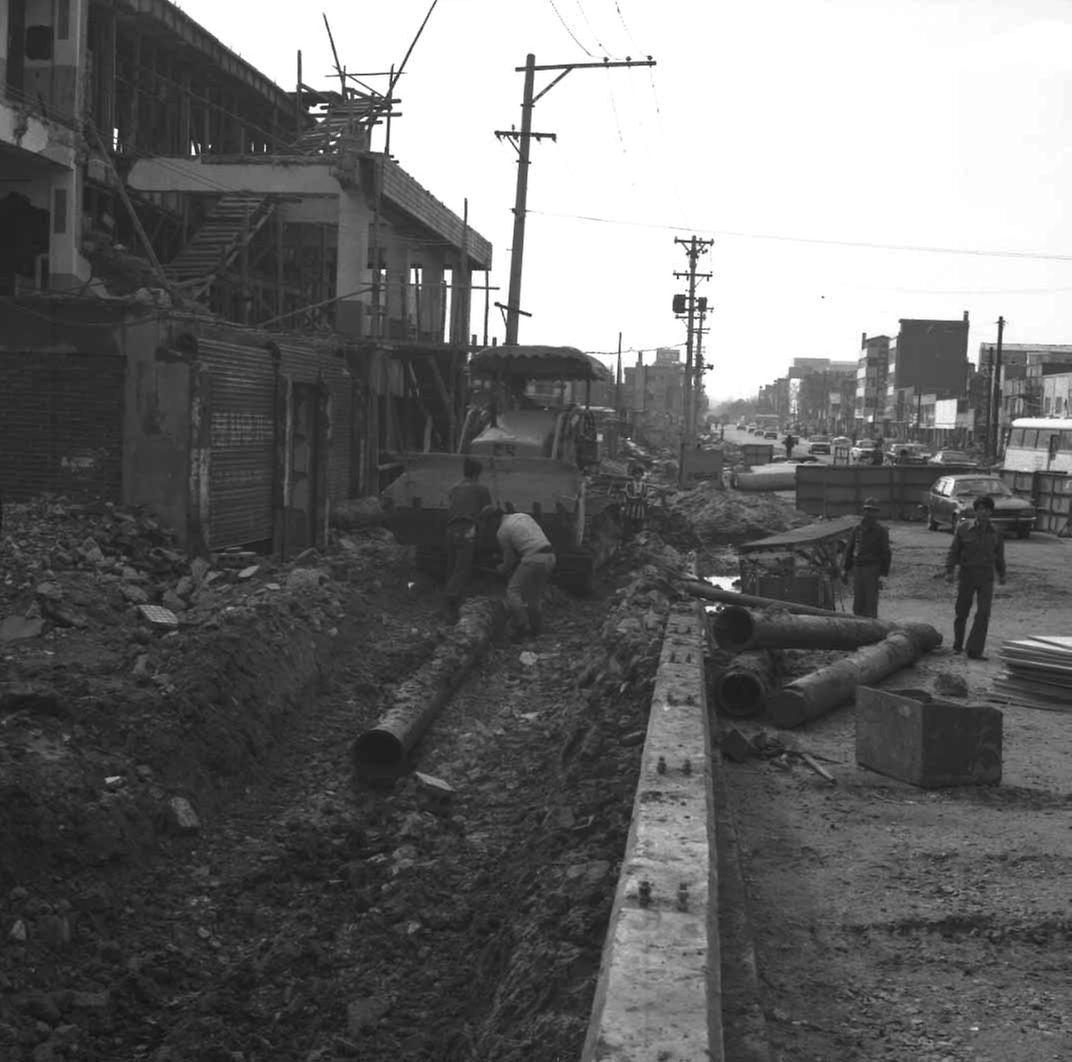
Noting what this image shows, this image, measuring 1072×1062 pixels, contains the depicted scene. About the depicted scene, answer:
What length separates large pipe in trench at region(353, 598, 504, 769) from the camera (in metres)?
8.55

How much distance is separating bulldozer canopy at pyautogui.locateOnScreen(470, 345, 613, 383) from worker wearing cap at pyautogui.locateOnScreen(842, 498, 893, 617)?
190 inches

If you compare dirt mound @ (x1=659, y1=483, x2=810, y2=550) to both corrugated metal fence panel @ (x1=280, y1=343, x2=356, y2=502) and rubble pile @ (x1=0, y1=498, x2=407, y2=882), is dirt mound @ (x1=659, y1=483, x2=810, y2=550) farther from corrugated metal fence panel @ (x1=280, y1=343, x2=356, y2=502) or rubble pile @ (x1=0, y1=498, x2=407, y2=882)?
rubble pile @ (x1=0, y1=498, x2=407, y2=882)

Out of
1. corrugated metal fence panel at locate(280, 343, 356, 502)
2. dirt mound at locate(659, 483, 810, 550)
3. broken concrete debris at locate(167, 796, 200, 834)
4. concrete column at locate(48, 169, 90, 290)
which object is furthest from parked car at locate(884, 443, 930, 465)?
broken concrete debris at locate(167, 796, 200, 834)

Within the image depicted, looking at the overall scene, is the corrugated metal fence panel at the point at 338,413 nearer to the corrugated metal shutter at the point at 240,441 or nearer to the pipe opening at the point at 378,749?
the corrugated metal shutter at the point at 240,441

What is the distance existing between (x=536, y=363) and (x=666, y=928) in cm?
1364

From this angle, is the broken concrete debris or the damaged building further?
the damaged building

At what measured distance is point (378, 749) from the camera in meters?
8.55

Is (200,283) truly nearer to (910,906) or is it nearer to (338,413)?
(338,413)

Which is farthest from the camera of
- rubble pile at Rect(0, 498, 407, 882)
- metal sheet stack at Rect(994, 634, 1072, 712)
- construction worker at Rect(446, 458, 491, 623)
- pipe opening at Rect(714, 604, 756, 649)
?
construction worker at Rect(446, 458, 491, 623)

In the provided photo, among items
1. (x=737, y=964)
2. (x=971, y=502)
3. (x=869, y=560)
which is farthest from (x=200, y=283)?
(x=737, y=964)

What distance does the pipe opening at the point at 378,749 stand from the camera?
28.0 feet

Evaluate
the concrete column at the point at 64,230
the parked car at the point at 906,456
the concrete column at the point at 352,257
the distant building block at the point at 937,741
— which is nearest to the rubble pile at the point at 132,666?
the distant building block at the point at 937,741

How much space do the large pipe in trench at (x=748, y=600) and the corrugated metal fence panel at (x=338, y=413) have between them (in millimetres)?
7116

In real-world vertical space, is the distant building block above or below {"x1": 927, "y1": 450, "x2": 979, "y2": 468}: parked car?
below
